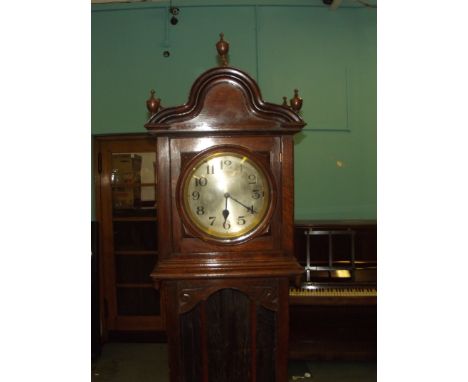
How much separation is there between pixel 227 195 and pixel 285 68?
1974 millimetres

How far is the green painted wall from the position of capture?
285cm

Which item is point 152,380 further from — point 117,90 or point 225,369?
point 117,90

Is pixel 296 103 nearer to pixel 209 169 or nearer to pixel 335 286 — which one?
pixel 209 169

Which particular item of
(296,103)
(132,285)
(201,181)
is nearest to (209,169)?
(201,181)

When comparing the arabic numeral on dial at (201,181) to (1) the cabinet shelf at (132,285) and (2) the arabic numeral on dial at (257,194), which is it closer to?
(2) the arabic numeral on dial at (257,194)

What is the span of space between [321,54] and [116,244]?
247 cm

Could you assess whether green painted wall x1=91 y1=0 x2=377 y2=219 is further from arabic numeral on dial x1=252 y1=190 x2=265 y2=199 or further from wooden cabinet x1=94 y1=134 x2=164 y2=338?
arabic numeral on dial x1=252 y1=190 x2=265 y2=199

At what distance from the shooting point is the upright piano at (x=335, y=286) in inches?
95.7

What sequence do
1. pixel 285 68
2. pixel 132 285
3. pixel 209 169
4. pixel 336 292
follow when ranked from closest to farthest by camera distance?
1. pixel 209 169
2. pixel 336 292
3. pixel 285 68
4. pixel 132 285

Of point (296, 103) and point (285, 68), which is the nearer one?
point (296, 103)

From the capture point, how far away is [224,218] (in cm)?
125

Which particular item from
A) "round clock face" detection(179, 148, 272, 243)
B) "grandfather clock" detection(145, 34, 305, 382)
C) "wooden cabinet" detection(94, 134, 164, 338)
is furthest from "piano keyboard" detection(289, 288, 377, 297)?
"wooden cabinet" detection(94, 134, 164, 338)

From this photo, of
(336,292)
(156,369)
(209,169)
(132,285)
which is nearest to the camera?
(209,169)

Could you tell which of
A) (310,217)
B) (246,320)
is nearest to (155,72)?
(310,217)
